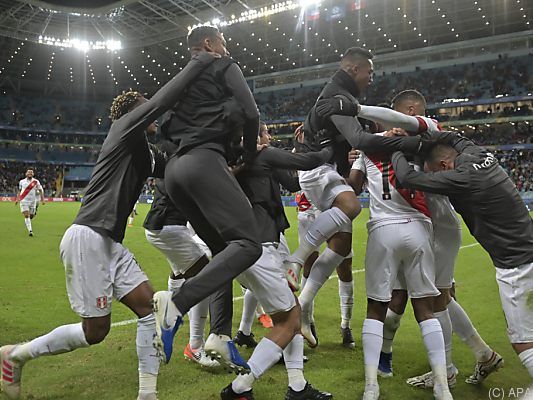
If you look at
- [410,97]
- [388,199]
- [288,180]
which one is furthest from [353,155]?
[388,199]

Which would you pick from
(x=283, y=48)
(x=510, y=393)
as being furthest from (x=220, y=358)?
(x=283, y=48)

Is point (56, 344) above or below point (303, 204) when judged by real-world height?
below

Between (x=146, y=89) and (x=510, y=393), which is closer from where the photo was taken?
(x=510, y=393)

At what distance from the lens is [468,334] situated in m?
4.44

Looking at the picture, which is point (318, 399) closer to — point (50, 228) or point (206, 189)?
point (206, 189)

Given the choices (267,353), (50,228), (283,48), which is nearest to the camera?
(267,353)

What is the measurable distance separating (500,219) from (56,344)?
141 inches

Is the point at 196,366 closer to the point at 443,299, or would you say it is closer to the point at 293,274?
the point at 293,274

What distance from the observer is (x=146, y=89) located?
225ft

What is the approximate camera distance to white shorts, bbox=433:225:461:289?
4395mm

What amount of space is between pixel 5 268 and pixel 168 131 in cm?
824

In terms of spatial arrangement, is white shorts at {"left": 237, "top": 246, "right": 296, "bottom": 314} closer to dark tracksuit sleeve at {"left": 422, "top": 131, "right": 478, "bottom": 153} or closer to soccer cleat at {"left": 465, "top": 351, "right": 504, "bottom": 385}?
dark tracksuit sleeve at {"left": 422, "top": 131, "right": 478, "bottom": 153}

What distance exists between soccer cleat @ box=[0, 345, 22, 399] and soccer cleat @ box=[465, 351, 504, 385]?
3810mm

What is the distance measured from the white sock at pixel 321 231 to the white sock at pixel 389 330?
37.5 inches
